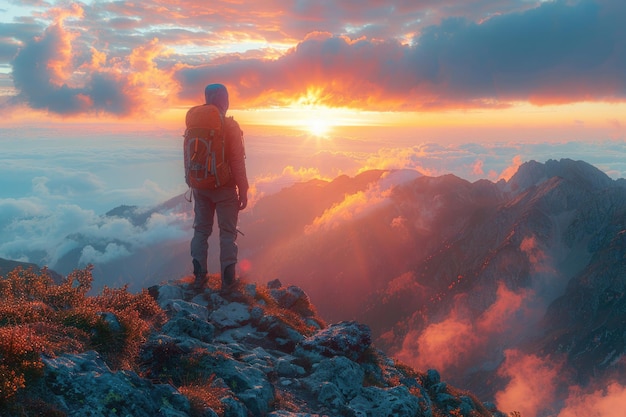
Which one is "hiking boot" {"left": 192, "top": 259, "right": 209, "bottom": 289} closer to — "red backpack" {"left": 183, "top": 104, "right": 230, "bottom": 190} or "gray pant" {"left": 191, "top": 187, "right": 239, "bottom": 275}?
"gray pant" {"left": 191, "top": 187, "right": 239, "bottom": 275}

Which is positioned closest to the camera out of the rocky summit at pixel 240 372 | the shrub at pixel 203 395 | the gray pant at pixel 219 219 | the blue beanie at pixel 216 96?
the rocky summit at pixel 240 372

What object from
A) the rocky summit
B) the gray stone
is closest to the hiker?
the gray stone

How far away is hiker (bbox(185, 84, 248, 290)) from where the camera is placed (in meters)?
12.9

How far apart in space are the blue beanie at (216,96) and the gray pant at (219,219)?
2700 millimetres

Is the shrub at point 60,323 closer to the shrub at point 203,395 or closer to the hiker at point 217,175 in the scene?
the shrub at point 203,395

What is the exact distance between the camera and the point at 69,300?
10016 millimetres

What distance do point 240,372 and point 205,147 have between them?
673cm

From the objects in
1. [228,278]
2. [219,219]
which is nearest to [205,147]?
[219,219]

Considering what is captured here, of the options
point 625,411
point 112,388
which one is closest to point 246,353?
point 112,388

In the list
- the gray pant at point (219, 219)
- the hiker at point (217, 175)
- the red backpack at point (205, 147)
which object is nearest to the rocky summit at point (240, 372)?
the gray pant at point (219, 219)

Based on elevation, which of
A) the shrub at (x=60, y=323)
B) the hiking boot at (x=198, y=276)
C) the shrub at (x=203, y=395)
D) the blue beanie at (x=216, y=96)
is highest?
the blue beanie at (x=216, y=96)

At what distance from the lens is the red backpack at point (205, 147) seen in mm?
12836

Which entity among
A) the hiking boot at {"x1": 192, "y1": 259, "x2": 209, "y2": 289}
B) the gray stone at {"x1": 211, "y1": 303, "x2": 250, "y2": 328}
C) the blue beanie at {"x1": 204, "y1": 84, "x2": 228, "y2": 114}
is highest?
the blue beanie at {"x1": 204, "y1": 84, "x2": 228, "y2": 114}

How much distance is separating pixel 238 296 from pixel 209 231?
8.28 feet
